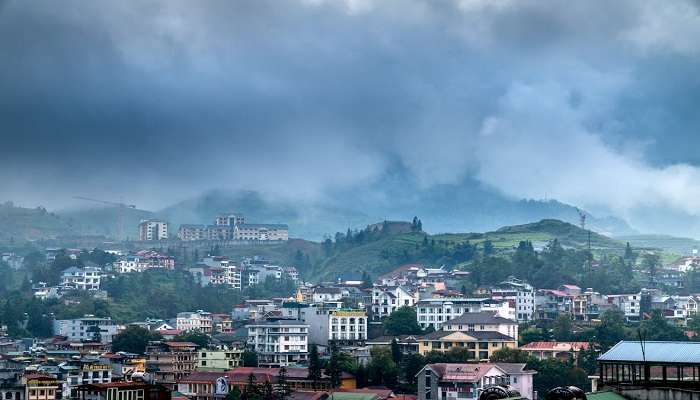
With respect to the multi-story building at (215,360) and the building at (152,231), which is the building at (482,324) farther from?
the building at (152,231)

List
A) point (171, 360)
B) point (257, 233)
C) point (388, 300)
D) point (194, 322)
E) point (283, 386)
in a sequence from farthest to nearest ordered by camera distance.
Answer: point (257, 233) → point (194, 322) → point (388, 300) → point (171, 360) → point (283, 386)

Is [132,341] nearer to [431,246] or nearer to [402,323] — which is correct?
[402,323]

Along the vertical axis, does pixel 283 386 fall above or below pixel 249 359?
below

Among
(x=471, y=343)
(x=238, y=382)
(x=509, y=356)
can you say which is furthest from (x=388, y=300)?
(x=238, y=382)

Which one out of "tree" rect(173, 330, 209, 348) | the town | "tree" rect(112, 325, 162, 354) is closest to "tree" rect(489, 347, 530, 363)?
the town

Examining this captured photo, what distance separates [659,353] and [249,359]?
153 ft

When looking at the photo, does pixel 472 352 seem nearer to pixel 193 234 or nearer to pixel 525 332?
pixel 525 332

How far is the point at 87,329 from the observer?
8269 cm

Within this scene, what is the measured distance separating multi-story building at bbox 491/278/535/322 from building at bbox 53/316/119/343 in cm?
2167

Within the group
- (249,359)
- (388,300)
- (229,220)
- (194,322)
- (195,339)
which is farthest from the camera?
(229,220)

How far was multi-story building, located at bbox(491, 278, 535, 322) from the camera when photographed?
83000 mm

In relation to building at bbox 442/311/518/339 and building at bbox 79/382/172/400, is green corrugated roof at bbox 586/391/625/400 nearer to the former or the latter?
building at bbox 79/382/172/400

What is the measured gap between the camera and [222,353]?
65.7 meters

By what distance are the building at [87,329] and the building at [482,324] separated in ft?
62.8
